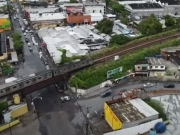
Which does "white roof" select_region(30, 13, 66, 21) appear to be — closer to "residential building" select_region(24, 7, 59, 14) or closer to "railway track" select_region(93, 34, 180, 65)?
"residential building" select_region(24, 7, 59, 14)

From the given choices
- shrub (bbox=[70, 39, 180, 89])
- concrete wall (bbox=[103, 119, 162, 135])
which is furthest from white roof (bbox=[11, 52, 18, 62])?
concrete wall (bbox=[103, 119, 162, 135])

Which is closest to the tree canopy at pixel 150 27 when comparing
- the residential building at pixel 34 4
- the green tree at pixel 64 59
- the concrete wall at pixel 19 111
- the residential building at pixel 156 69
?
the residential building at pixel 156 69

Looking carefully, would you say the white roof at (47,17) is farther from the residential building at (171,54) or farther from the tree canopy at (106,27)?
the residential building at (171,54)

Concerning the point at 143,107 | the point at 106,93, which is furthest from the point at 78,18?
the point at 143,107

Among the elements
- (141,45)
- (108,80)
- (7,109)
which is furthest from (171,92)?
(7,109)

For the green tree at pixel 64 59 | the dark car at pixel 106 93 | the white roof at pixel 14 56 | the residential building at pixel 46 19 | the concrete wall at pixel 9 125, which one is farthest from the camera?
the residential building at pixel 46 19
